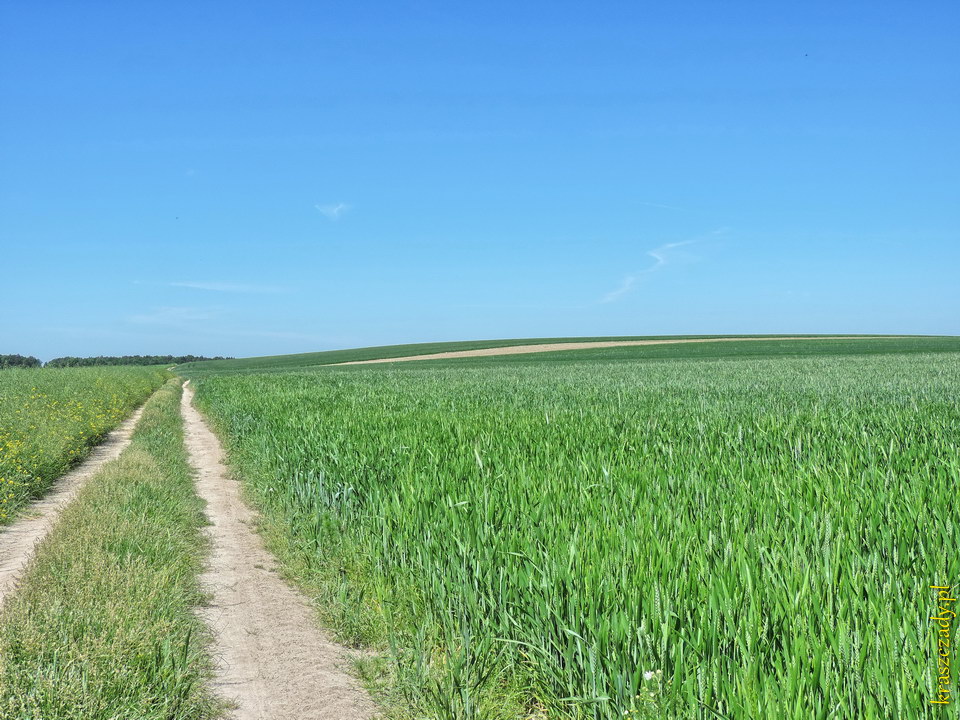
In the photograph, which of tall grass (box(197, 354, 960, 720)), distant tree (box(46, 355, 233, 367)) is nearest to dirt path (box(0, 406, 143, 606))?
tall grass (box(197, 354, 960, 720))

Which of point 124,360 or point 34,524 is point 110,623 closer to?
point 34,524

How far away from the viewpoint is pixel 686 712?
2662 millimetres

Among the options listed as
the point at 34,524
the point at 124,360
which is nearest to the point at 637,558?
the point at 34,524

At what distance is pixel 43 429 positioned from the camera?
14125 millimetres

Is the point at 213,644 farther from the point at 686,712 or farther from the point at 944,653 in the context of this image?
the point at 944,653

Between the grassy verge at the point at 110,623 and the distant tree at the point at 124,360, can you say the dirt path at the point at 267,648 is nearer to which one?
the grassy verge at the point at 110,623

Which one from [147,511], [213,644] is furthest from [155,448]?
[213,644]

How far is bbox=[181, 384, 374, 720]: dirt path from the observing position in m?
4.20

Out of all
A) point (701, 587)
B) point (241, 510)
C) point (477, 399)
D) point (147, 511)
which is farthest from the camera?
point (477, 399)

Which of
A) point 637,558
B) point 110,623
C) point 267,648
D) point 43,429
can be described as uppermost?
point 637,558

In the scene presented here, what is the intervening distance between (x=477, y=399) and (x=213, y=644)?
10599mm

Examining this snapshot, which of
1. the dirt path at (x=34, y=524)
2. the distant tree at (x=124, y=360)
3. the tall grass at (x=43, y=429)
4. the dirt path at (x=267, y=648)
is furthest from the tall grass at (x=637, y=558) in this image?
the distant tree at (x=124, y=360)

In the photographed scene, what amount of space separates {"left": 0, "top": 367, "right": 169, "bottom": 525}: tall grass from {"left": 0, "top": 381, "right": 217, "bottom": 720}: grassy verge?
3154 mm

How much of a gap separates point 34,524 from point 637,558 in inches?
345
